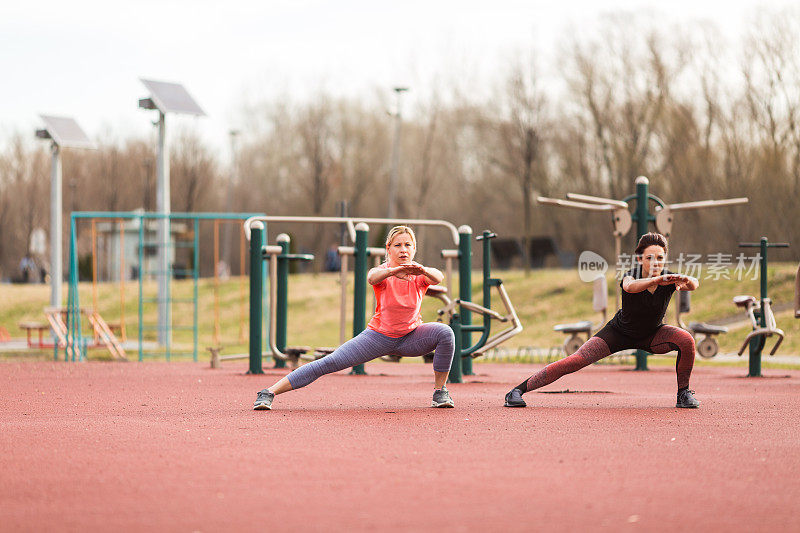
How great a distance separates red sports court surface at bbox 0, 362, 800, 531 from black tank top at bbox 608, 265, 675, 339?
2.04ft

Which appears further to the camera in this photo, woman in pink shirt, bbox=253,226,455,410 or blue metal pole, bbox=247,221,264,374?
blue metal pole, bbox=247,221,264,374

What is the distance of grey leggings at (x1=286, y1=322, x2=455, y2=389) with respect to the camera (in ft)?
26.5

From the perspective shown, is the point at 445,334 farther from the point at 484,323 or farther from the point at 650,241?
the point at 484,323

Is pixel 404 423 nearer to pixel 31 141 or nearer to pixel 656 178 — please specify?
pixel 656 178

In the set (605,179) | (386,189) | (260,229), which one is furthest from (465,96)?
(260,229)

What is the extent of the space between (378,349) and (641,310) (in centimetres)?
202

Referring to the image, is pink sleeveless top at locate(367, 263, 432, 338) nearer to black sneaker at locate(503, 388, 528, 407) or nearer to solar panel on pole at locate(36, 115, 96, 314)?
black sneaker at locate(503, 388, 528, 407)

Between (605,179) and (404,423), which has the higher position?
(605,179)

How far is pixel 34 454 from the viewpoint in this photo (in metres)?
5.82

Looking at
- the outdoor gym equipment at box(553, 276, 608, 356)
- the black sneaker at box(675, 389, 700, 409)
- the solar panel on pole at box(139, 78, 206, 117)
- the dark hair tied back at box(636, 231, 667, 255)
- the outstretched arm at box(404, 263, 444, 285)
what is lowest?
the black sneaker at box(675, 389, 700, 409)

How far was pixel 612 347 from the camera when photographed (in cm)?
844

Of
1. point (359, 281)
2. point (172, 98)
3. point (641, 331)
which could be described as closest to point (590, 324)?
point (359, 281)

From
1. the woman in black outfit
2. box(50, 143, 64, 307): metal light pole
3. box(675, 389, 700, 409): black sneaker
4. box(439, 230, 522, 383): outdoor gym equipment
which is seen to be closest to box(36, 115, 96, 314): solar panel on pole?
box(50, 143, 64, 307): metal light pole

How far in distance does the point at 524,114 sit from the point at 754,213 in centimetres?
805
